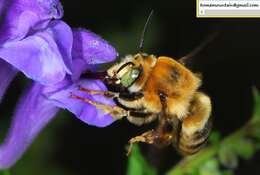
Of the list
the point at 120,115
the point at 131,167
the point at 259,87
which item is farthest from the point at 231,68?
the point at 120,115

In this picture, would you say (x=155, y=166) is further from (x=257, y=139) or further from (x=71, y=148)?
(x=71, y=148)

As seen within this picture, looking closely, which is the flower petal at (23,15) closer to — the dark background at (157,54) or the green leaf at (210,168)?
the green leaf at (210,168)

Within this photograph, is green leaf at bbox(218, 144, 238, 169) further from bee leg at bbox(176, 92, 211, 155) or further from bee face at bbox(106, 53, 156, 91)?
bee face at bbox(106, 53, 156, 91)

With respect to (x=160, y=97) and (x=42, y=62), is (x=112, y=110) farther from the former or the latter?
(x=42, y=62)

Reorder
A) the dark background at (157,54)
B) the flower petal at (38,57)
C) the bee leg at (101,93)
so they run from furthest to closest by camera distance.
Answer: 1. the dark background at (157,54)
2. the bee leg at (101,93)
3. the flower petal at (38,57)

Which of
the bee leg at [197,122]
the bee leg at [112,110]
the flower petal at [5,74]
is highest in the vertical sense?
the flower petal at [5,74]

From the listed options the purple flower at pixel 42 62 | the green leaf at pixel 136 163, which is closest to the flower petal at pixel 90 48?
the purple flower at pixel 42 62

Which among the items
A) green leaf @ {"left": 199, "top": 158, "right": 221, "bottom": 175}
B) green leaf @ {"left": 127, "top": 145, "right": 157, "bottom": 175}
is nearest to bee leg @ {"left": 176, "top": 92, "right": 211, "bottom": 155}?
green leaf @ {"left": 127, "top": 145, "right": 157, "bottom": 175}
